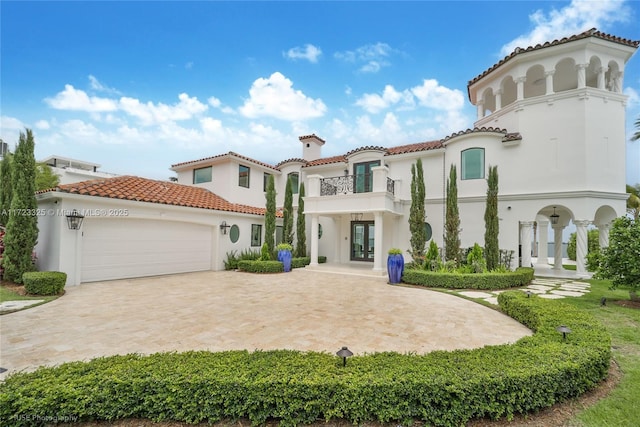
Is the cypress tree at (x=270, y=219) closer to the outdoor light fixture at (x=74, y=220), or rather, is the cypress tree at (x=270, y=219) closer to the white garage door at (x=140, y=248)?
the white garage door at (x=140, y=248)

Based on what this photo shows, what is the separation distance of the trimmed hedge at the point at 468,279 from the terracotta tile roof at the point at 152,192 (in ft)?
33.4

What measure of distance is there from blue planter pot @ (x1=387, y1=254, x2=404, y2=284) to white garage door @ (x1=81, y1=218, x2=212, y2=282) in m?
9.58

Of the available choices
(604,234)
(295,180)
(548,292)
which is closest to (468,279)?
(548,292)

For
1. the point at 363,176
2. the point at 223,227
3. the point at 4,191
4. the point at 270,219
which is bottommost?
the point at 223,227

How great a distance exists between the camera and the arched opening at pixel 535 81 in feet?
46.3

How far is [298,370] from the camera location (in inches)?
121

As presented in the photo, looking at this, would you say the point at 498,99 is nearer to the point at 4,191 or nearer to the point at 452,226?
the point at 452,226

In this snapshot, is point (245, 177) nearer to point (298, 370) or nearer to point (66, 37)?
point (66, 37)

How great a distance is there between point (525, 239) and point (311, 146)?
14525 mm

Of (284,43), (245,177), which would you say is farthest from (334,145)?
(284,43)

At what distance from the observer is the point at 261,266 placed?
13.6m

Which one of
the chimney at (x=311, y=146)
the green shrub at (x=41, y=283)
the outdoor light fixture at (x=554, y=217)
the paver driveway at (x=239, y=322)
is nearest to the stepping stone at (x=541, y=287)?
the paver driveway at (x=239, y=322)

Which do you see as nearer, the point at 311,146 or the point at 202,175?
the point at 202,175

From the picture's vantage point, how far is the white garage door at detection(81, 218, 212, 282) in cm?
1048
